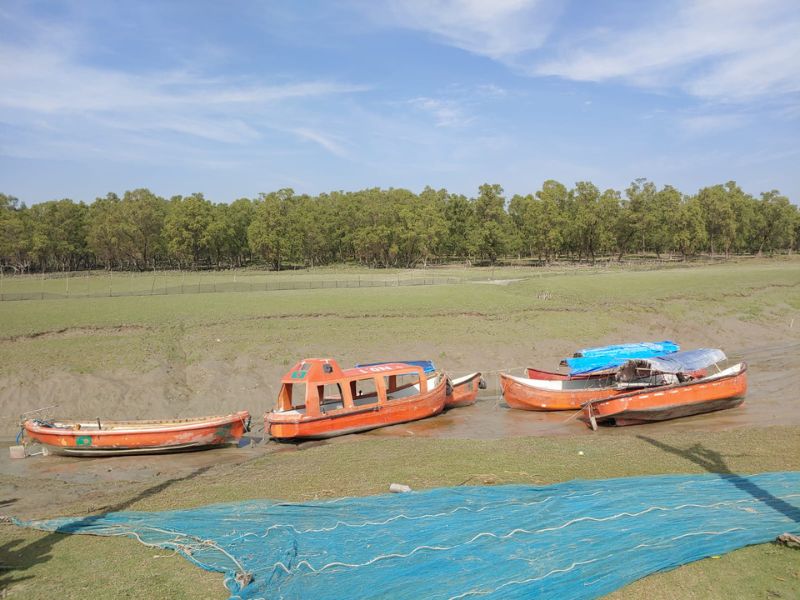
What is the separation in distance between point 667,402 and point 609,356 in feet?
16.9

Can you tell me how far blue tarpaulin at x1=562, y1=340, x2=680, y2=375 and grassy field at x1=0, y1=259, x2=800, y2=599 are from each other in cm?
523

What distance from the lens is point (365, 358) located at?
1141 inches

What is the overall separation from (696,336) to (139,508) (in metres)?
32.7

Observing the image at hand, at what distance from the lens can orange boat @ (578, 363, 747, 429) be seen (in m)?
20.0

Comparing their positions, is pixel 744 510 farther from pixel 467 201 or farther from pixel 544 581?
pixel 467 201

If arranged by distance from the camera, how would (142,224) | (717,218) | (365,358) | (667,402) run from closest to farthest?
(667,402) < (365,358) < (142,224) < (717,218)

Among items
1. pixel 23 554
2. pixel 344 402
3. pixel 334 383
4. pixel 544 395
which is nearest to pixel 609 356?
pixel 544 395

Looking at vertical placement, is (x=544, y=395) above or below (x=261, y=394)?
above

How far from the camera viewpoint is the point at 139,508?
1253 centimetres

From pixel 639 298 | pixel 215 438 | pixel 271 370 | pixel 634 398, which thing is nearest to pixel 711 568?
pixel 634 398

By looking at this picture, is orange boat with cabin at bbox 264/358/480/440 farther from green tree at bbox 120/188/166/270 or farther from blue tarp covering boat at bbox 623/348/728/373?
green tree at bbox 120/188/166/270

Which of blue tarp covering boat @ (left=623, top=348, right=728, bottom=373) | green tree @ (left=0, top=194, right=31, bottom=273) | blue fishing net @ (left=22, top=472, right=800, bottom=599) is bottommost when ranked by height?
blue fishing net @ (left=22, top=472, right=800, bottom=599)

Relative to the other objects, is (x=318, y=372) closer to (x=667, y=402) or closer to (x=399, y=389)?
(x=399, y=389)

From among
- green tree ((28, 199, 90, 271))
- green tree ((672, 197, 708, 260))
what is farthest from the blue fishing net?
green tree ((672, 197, 708, 260))
